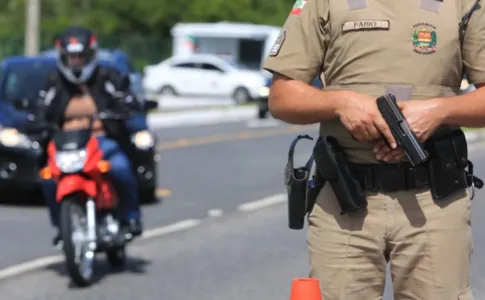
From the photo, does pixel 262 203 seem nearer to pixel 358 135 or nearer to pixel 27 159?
pixel 27 159

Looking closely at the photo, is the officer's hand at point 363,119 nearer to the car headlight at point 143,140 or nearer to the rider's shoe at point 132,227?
the rider's shoe at point 132,227

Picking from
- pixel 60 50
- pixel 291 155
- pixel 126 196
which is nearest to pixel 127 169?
pixel 126 196

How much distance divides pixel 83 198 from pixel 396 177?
4.63 metres

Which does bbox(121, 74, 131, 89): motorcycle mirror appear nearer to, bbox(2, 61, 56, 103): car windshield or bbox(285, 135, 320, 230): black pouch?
bbox(2, 61, 56, 103): car windshield

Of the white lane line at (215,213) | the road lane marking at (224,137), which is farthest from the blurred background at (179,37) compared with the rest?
the white lane line at (215,213)

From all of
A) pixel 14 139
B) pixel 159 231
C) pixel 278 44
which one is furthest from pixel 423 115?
pixel 14 139

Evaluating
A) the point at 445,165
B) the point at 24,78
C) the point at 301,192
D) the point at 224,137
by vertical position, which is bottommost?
the point at 224,137

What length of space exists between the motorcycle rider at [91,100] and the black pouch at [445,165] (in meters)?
4.82

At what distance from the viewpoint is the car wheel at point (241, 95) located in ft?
138

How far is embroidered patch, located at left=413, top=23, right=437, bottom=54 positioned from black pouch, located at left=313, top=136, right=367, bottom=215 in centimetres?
41

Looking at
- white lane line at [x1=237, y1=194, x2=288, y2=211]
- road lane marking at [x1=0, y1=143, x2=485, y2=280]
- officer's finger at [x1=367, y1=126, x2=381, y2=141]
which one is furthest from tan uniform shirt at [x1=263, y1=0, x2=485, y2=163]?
white lane line at [x1=237, y1=194, x2=288, y2=211]

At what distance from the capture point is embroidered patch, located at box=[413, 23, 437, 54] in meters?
4.18

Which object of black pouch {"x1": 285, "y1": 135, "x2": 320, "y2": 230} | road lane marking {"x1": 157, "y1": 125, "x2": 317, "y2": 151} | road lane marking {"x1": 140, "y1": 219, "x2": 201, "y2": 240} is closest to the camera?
black pouch {"x1": 285, "y1": 135, "x2": 320, "y2": 230}

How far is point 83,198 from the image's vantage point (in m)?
8.59
